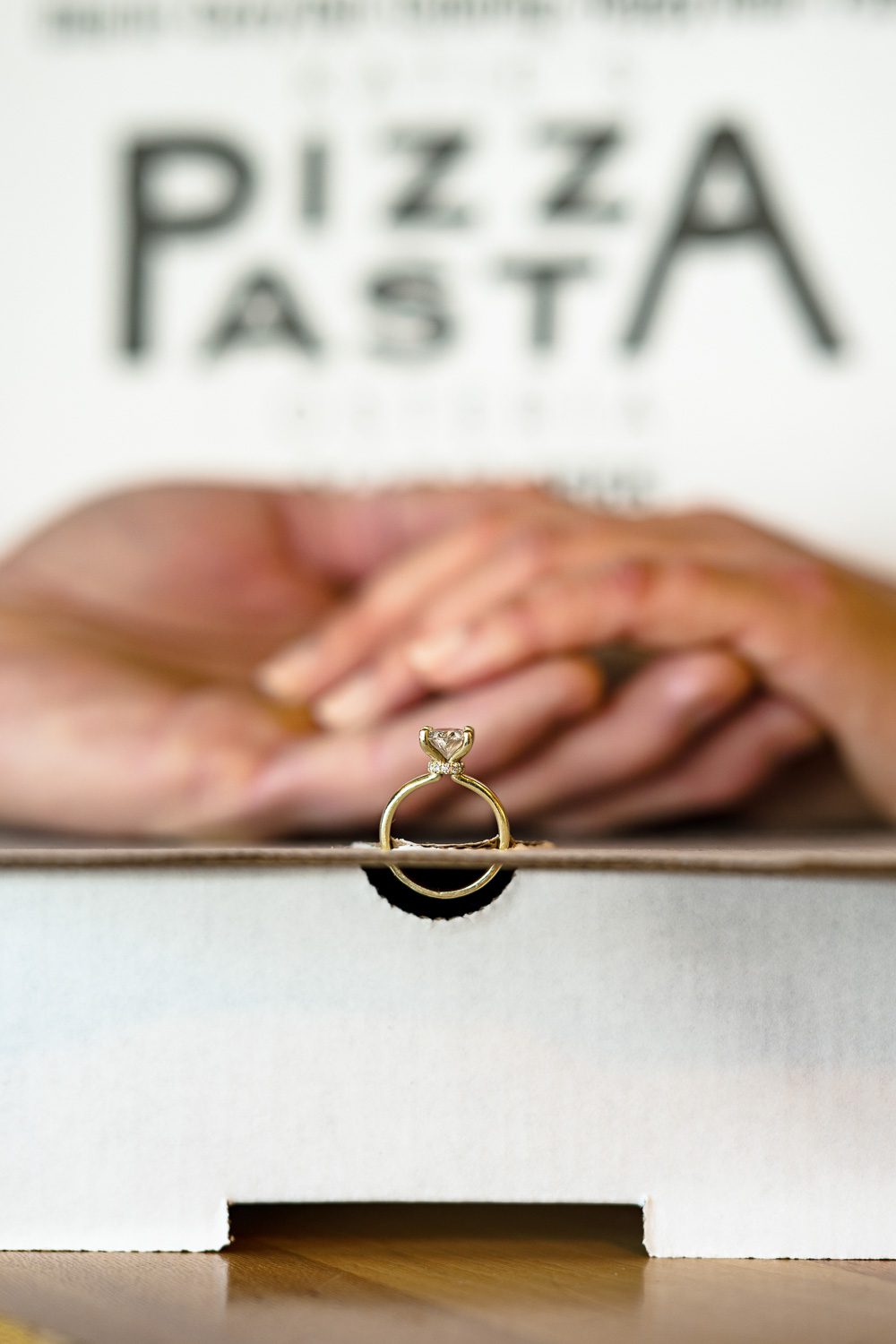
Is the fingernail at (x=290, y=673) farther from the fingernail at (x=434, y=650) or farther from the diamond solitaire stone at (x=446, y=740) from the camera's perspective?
the diamond solitaire stone at (x=446, y=740)

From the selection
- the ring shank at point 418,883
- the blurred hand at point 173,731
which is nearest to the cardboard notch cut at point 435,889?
the ring shank at point 418,883

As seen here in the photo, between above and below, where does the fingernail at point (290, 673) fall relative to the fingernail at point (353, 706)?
above

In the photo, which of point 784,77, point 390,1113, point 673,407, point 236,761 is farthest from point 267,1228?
point 784,77

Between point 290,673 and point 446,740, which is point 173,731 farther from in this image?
point 446,740

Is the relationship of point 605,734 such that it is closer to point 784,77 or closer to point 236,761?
point 236,761

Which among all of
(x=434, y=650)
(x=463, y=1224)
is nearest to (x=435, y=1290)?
(x=463, y=1224)

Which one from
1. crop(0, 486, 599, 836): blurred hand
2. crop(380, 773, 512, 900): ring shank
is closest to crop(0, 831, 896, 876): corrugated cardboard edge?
crop(380, 773, 512, 900): ring shank

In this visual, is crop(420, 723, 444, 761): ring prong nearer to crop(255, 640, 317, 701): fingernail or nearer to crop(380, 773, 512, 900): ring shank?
crop(380, 773, 512, 900): ring shank
